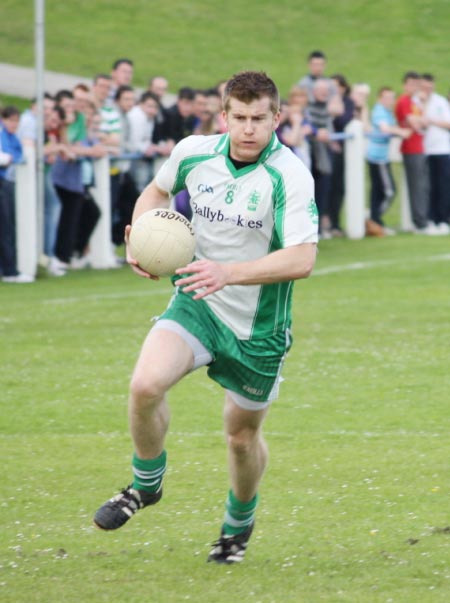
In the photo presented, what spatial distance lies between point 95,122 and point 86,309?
422 centimetres

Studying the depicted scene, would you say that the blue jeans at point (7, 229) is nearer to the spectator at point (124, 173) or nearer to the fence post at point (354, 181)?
the spectator at point (124, 173)

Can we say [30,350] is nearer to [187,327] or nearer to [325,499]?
[325,499]

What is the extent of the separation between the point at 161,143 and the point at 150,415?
1446 centimetres

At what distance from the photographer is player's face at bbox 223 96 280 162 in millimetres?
6773

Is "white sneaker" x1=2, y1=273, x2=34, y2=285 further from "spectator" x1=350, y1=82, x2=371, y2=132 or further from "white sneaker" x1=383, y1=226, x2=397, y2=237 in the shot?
"white sneaker" x1=383, y1=226, x2=397, y2=237

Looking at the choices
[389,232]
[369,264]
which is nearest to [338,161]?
[389,232]

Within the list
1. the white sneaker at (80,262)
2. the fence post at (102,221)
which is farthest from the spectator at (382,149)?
the white sneaker at (80,262)

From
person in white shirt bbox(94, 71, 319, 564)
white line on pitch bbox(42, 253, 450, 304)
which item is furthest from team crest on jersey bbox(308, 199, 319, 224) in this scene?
white line on pitch bbox(42, 253, 450, 304)

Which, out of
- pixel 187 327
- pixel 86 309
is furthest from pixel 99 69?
pixel 187 327

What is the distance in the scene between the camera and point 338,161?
2422cm

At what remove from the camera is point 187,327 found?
695 cm

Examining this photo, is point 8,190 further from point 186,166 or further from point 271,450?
point 186,166

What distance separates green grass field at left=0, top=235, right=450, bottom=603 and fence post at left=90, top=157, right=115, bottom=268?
3452 mm

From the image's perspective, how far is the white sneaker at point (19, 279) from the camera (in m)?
18.8
